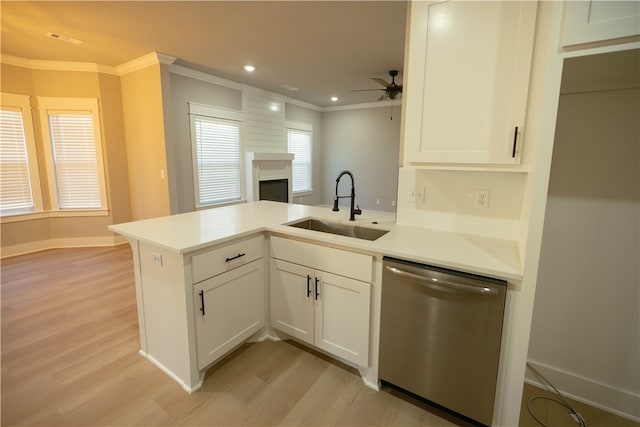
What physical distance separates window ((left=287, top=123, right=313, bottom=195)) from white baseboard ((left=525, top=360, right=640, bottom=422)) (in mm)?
5465

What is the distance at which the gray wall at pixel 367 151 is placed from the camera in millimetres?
6746

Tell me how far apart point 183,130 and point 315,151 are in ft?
12.1

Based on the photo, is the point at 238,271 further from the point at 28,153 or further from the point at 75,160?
the point at 28,153

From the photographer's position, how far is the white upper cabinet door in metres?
1.06

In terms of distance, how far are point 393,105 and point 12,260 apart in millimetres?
6939

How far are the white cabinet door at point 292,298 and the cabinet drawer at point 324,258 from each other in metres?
0.06

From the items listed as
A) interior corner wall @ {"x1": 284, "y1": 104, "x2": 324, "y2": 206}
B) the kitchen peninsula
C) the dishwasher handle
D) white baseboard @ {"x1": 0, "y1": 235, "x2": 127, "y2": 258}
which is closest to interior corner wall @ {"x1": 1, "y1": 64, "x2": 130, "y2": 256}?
white baseboard @ {"x1": 0, "y1": 235, "x2": 127, "y2": 258}

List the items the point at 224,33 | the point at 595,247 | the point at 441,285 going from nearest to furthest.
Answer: the point at 441,285, the point at 595,247, the point at 224,33

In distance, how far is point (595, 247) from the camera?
5.45 ft

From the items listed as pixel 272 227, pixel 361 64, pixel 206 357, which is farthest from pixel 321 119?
pixel 206 357

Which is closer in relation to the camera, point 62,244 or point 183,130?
point 183,130

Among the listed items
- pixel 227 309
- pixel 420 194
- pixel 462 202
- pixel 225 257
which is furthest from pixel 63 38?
pixel 462 202

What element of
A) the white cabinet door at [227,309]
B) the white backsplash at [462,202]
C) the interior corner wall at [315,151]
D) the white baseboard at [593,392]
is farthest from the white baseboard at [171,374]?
the interior corner wall at [315,151]

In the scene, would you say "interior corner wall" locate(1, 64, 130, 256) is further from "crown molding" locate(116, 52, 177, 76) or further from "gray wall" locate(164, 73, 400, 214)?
"gray wall" locate(164, 73, 400, 214)
